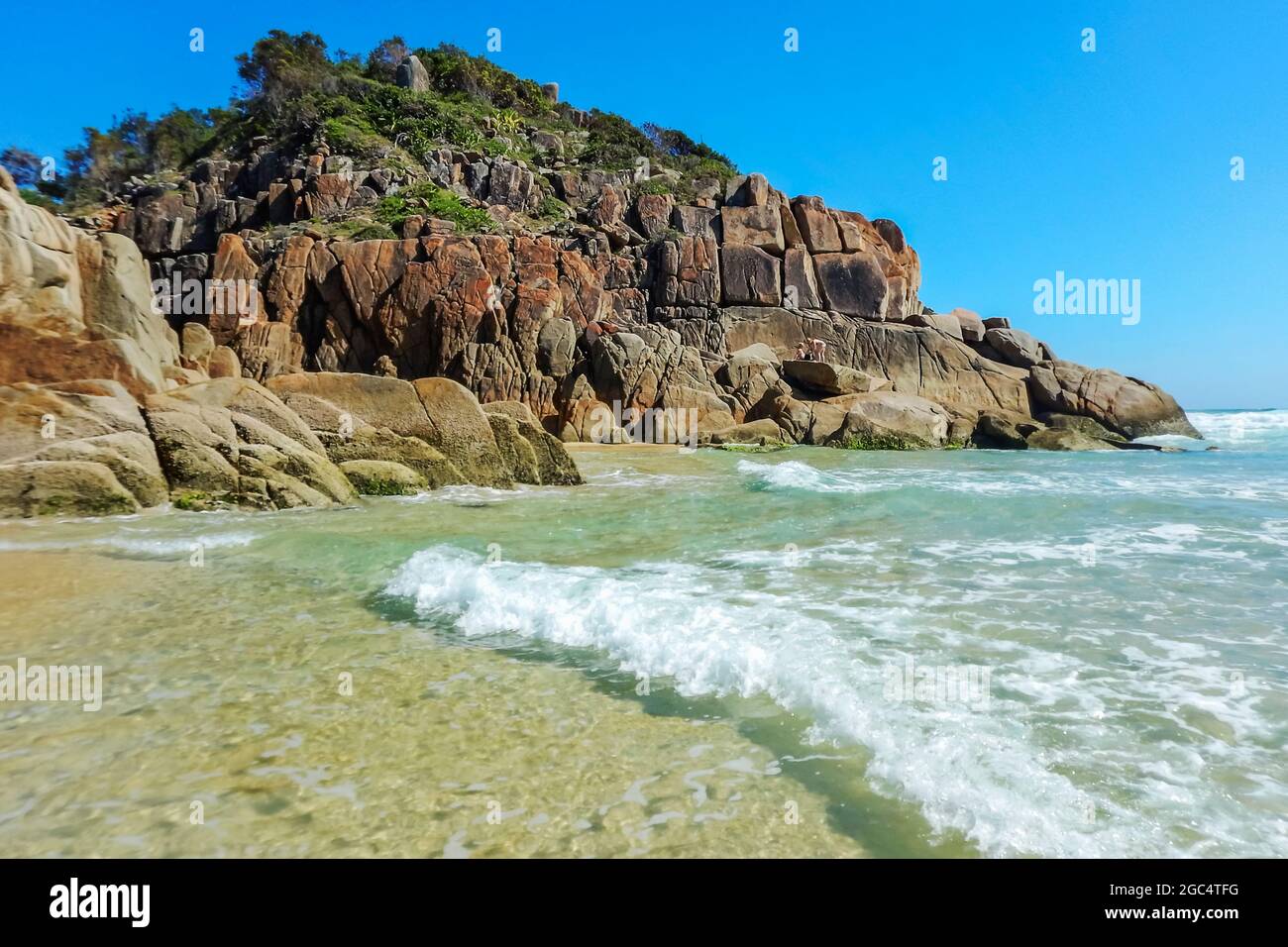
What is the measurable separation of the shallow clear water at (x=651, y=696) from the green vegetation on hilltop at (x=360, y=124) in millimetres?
42415

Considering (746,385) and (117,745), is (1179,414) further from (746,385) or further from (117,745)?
(117,745)

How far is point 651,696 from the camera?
4.21 m

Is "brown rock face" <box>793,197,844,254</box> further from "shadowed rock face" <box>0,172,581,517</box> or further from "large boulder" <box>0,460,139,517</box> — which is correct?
"large boulder" <box>0,460,139,517</box>

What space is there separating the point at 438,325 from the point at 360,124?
25170 millimetres

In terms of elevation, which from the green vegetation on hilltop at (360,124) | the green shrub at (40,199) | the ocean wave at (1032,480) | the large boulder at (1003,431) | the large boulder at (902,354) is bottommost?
the ocean wave at (1032,480)

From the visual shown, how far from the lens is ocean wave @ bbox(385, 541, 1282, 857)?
296 cm

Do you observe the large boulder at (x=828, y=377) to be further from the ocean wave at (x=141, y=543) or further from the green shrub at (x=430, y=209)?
the ocean wave at (x=141, y=543)

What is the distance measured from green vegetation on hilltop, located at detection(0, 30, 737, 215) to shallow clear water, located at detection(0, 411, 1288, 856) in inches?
1670

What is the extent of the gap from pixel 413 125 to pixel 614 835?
176 ft

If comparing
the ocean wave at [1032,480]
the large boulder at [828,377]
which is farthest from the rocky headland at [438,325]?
the ocean wave at [1032,480]

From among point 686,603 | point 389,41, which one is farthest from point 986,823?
point 389,41

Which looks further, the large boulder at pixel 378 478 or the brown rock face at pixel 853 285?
the brown rock face at pixel 853 285

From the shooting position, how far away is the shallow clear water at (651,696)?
2.87m
